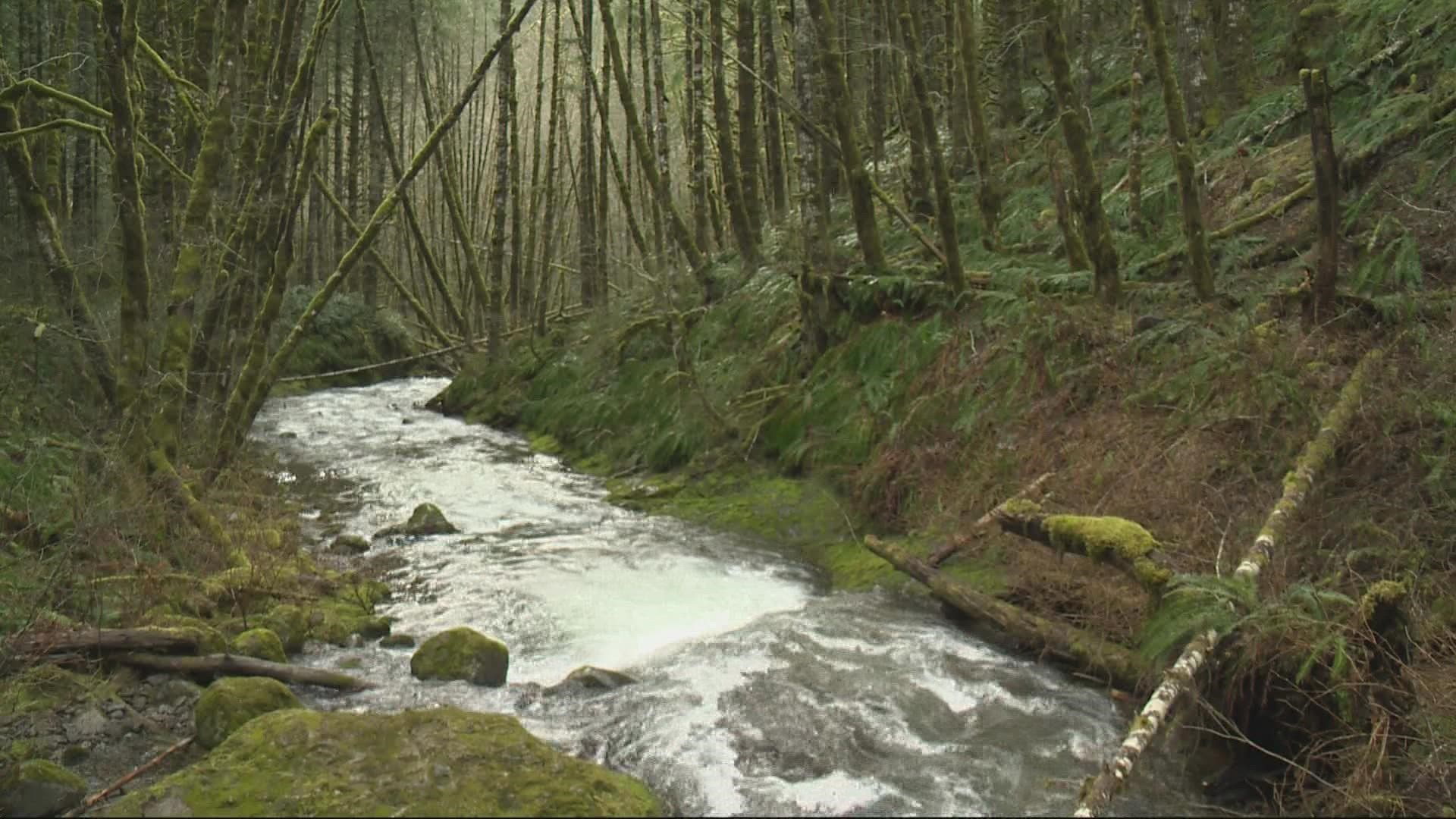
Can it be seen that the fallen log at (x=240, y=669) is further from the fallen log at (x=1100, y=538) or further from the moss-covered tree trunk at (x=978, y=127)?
the moss-covered tree trunk at (x=978, y=127)

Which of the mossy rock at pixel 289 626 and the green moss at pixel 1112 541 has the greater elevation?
the green moss at pixel 1112 541

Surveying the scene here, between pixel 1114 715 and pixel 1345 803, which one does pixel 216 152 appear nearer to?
pixel 1114 715

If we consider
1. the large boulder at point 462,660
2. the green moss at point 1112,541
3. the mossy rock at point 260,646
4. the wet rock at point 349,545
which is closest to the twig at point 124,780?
the mossy rock at point 260,646

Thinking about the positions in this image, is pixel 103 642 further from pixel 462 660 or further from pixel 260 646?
pixel 462 660

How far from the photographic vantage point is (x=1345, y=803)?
334 cm

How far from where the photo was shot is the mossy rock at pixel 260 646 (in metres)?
4.98

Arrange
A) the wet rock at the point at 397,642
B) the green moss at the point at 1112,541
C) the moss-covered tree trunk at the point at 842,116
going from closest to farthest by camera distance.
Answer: the green moss at the point at 1112,541 → the wet rock at the point at 397,642 → the moss-covered tree trunk at the point at 842,116

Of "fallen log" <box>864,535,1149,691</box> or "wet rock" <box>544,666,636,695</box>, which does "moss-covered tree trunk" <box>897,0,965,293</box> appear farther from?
"wet rock" <box>544,666,636,695</box>

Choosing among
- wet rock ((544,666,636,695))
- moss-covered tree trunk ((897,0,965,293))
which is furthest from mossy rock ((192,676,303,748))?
moss-covered tree trunk ((897,0,965,293))

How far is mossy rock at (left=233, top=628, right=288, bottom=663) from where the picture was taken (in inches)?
196

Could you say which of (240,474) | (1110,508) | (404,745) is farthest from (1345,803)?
(240,474)

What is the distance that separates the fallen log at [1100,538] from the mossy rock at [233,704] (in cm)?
367

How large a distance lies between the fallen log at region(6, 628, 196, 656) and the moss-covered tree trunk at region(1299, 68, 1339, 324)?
6.60 metres

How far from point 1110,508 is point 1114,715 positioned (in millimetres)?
1720
